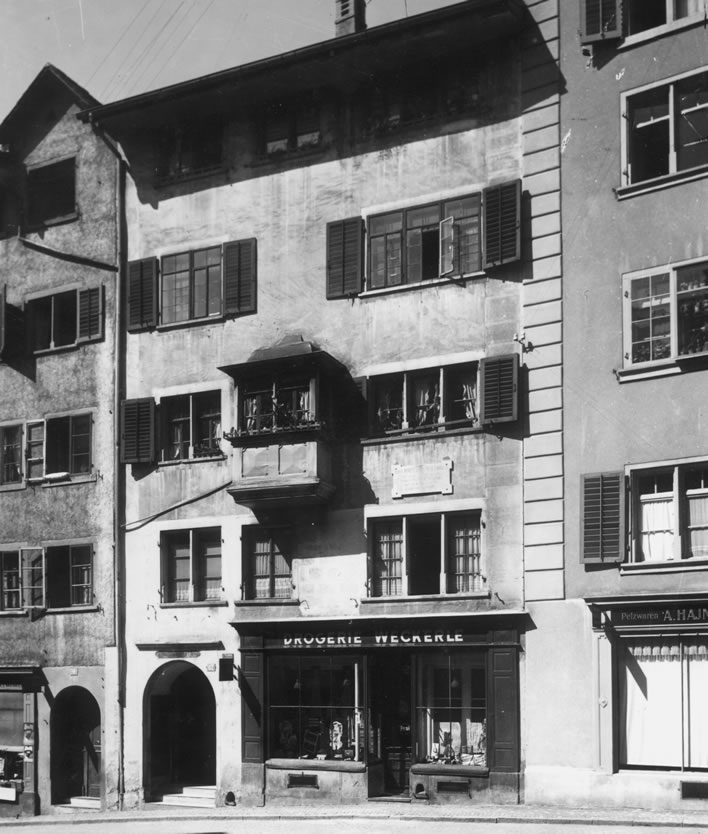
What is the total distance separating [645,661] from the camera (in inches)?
987

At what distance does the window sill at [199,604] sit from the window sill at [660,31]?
47.8 feet

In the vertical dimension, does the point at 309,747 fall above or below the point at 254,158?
below

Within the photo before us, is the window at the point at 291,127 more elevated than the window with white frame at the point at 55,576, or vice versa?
the window at the point at 291,127

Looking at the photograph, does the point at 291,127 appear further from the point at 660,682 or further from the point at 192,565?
the point at 660,682

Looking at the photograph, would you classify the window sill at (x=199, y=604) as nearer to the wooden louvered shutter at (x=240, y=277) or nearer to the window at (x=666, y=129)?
the wooden louvered shutter at (x=240, y=277)

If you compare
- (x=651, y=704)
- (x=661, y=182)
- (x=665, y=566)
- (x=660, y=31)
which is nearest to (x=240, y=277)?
(x=661, y=182)

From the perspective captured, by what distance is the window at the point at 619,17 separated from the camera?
2648 centimetres

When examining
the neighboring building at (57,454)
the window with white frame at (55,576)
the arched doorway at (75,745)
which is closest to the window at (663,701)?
the neighboring building at (57,454)

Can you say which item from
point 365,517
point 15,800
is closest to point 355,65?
point 365,517

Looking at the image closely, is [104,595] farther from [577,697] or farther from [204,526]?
[577,697]

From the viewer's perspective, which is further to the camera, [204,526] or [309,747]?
[204,526]

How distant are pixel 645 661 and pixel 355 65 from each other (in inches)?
549

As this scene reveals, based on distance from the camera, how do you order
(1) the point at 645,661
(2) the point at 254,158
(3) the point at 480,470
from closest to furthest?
(1) the point at 645,661 < (3) the point at 480,470 < (2) the point at 254,158

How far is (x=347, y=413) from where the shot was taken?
29156mm
